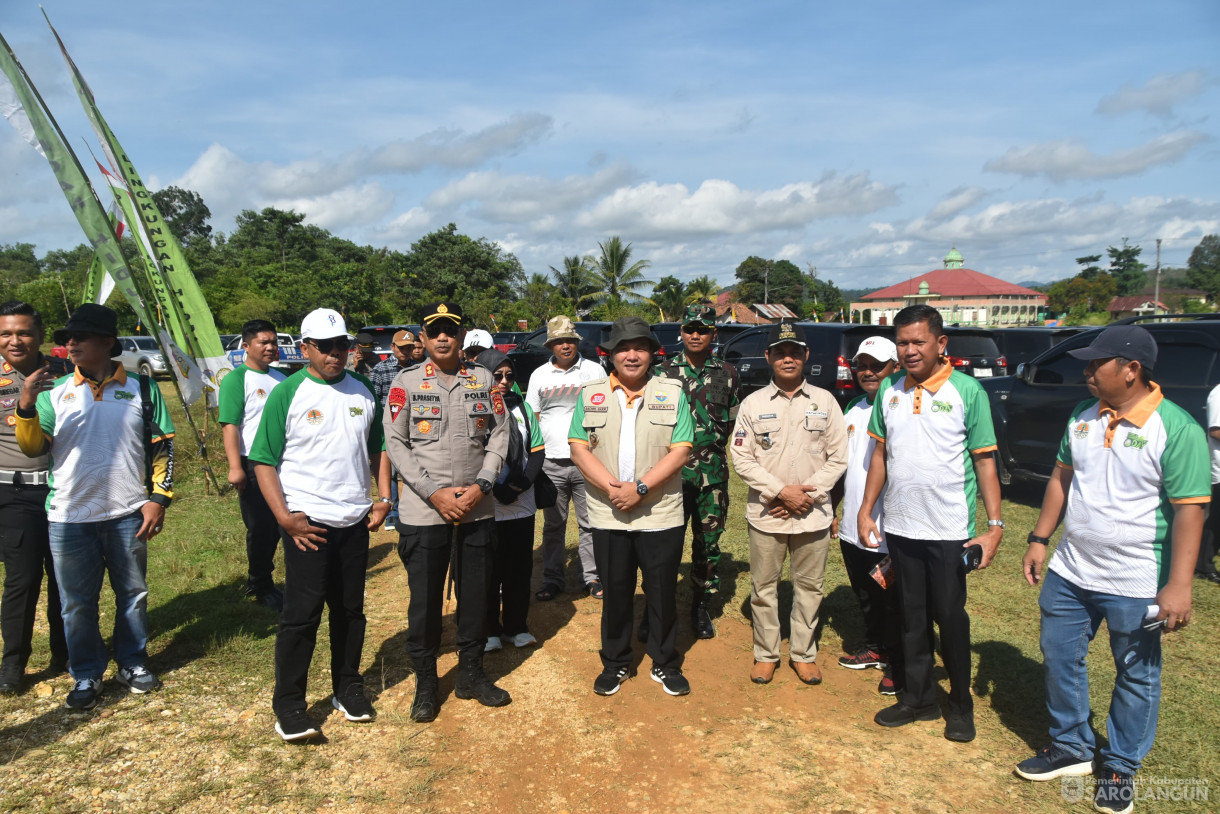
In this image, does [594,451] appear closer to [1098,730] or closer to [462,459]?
[462,459]

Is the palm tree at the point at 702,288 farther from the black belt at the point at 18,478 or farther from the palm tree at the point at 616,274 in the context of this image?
the black belt at the point at 18,478

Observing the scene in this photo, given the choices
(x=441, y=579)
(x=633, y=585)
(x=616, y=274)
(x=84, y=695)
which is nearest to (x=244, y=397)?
(x=84, y=695)

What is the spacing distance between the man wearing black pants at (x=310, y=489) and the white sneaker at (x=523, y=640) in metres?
1.30

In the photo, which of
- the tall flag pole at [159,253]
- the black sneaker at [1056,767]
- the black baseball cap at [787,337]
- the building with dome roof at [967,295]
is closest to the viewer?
the black sneaker at [1056,767]

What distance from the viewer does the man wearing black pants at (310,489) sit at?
10.9 feet

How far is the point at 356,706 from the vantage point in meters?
3.56

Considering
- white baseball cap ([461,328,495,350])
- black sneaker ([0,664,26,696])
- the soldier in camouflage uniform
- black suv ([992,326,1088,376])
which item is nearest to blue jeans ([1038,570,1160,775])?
the soldier in camouflage uniform

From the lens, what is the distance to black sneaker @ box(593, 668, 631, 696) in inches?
151

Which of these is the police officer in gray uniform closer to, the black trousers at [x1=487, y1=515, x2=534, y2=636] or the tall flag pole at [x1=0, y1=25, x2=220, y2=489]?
the black trousers at [x1=487, y1=515, x2=534, y2=636]

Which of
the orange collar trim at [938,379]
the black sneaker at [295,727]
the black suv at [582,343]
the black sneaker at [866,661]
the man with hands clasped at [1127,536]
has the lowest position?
the black sneaker at [866,661]

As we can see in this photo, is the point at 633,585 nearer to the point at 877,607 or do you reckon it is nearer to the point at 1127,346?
the point at 877,607

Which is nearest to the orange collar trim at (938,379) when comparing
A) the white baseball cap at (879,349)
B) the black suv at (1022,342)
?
the white baseball cap at (879,349)

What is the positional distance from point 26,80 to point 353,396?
4.19 meters

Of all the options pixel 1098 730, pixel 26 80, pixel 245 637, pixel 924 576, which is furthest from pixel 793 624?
pixel 26 80
